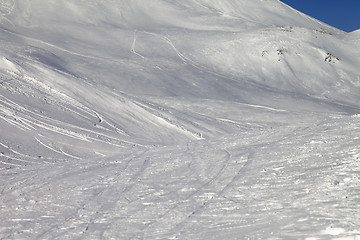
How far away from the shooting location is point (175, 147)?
38.6ft

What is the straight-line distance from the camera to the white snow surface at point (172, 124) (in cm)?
640

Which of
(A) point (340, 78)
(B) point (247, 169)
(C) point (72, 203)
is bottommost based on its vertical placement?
(C) point (72, 203)

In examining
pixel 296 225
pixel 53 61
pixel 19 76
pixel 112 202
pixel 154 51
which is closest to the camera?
pixel 296 225

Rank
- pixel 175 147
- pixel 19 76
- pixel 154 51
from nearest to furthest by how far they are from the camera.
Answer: pixel 175 147 → pixel 19 76 → pixel 154 51

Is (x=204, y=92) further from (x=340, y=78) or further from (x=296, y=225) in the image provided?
(x=296, y=225)

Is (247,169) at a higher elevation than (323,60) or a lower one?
lower

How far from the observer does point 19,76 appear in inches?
579

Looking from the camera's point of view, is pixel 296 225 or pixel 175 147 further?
pixel 175 147

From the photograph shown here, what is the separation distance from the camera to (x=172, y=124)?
14.1m

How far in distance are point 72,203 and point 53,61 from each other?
441 inches

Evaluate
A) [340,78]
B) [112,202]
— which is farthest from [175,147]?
[340,78]

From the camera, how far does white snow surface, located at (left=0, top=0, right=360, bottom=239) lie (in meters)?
6.40

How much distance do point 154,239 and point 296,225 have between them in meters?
1.68

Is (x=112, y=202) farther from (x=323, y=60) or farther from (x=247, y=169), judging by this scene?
(x=323, y=60)
